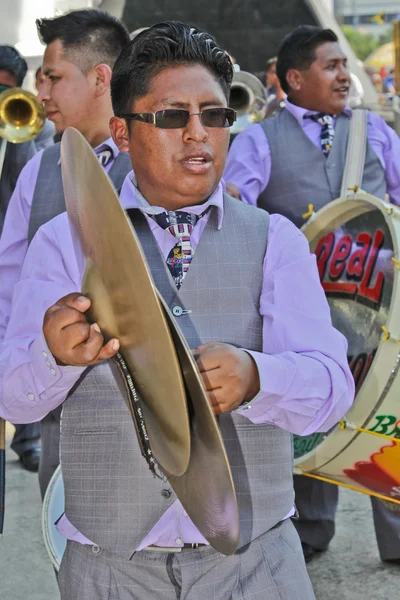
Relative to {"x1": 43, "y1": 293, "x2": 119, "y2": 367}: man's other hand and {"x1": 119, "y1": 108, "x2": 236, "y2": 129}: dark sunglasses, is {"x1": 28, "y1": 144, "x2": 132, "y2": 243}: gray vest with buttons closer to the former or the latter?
{"x1": 119, "y1": 108, "x2": 236, "y2": 129}: dark sunglasses

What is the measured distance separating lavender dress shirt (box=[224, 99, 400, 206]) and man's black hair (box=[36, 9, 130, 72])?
100 cm

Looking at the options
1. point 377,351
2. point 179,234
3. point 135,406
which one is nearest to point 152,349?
point 135,406

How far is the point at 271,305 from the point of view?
1737 millimetres

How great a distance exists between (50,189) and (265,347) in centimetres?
151

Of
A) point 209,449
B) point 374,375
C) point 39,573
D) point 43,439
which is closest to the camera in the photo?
point 209,449

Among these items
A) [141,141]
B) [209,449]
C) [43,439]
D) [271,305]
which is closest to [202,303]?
[271,305]

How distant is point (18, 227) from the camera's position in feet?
10.2

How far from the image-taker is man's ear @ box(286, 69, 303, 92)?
14.9 ft

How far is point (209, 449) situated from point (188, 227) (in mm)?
712

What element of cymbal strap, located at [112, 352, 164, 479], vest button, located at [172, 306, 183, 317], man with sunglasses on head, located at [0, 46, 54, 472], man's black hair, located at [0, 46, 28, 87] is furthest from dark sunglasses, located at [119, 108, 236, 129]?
man's black hair, located at [0, 46, 28, 87]

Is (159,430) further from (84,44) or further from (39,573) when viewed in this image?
(39,573)

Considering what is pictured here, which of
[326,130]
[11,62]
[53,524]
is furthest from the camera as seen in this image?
[11,62]

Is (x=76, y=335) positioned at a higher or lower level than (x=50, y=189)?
higher

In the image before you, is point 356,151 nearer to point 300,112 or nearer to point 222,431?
point 300,112
